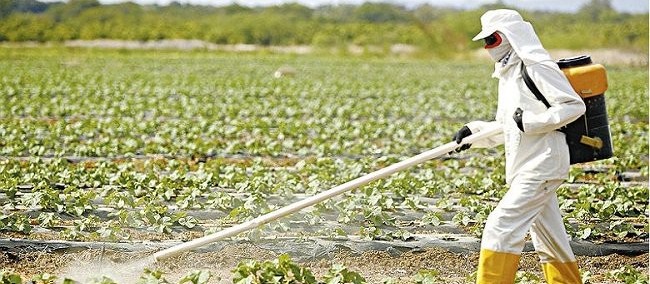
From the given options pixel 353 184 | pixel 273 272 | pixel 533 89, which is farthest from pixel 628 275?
pixel 273 272

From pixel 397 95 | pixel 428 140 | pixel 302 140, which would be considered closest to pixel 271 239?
pixel 302 140

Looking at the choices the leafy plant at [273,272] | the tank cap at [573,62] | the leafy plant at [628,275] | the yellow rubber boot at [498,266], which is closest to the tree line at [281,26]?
the leafy plant at [628,275]

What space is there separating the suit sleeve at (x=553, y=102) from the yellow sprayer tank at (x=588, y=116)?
0.15 m

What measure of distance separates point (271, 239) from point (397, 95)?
50.0 feet

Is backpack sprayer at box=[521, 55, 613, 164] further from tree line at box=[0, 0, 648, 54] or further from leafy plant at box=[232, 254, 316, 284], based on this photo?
tree line at box=[0, 0, 648, 54]

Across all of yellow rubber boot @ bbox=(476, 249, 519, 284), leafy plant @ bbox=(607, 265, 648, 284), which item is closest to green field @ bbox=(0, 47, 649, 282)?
leafy plant @ bbox=(607, 265, 648, 284)

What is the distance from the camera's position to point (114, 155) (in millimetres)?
10602

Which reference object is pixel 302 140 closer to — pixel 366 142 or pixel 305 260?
pixel 366 142

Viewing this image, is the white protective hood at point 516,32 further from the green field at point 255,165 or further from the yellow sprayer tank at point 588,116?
the green field at point 255,165

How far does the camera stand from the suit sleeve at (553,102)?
489cm

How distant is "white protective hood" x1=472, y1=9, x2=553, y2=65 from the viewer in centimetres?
501

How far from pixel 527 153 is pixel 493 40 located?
633mm

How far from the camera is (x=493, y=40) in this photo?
5156 mm

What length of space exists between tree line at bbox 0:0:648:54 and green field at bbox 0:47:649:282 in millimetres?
37213
